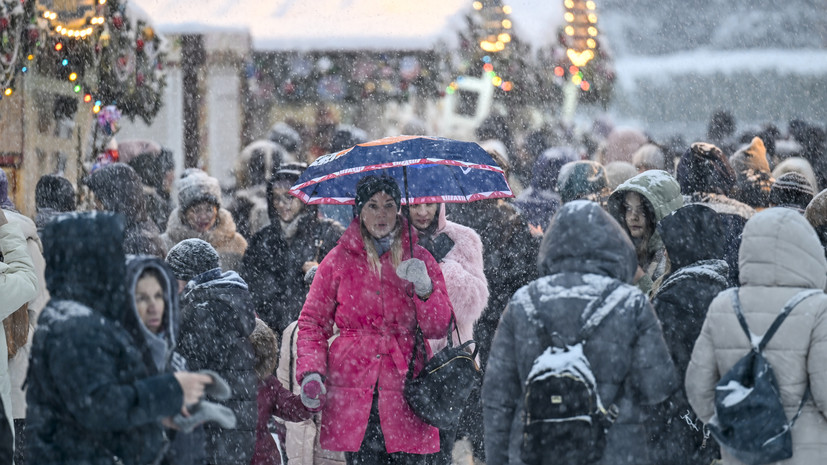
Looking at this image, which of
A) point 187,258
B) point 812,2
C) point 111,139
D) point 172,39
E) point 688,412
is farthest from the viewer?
point 812,2

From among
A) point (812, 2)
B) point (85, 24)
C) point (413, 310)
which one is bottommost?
point (413, 310)

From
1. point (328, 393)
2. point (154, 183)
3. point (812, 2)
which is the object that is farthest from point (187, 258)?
point (812, 2)

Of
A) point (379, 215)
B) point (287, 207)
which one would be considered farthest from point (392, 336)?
point (287, 207)

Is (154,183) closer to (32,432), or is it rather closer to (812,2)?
(32,432)

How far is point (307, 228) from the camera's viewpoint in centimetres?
807

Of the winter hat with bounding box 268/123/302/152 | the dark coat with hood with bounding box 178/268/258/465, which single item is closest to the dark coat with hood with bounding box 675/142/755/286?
the dark coat with hood with bounding box 178/268/258/465

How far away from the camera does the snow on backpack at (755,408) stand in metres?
4.68

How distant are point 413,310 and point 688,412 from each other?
1.39 m

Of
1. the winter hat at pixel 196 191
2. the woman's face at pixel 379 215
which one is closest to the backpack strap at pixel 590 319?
the woman's face at pixel 379 215

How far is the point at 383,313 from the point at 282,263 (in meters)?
2.31

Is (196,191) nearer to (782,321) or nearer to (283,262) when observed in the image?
(283,262)

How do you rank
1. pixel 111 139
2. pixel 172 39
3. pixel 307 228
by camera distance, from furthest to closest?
pixel 172 39 < pixel 111 139 < pixel 307 228

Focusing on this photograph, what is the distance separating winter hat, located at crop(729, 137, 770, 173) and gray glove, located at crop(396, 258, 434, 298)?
3.83m

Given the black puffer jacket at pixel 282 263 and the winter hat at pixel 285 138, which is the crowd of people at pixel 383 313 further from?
the winter hat at pixel 285 138
